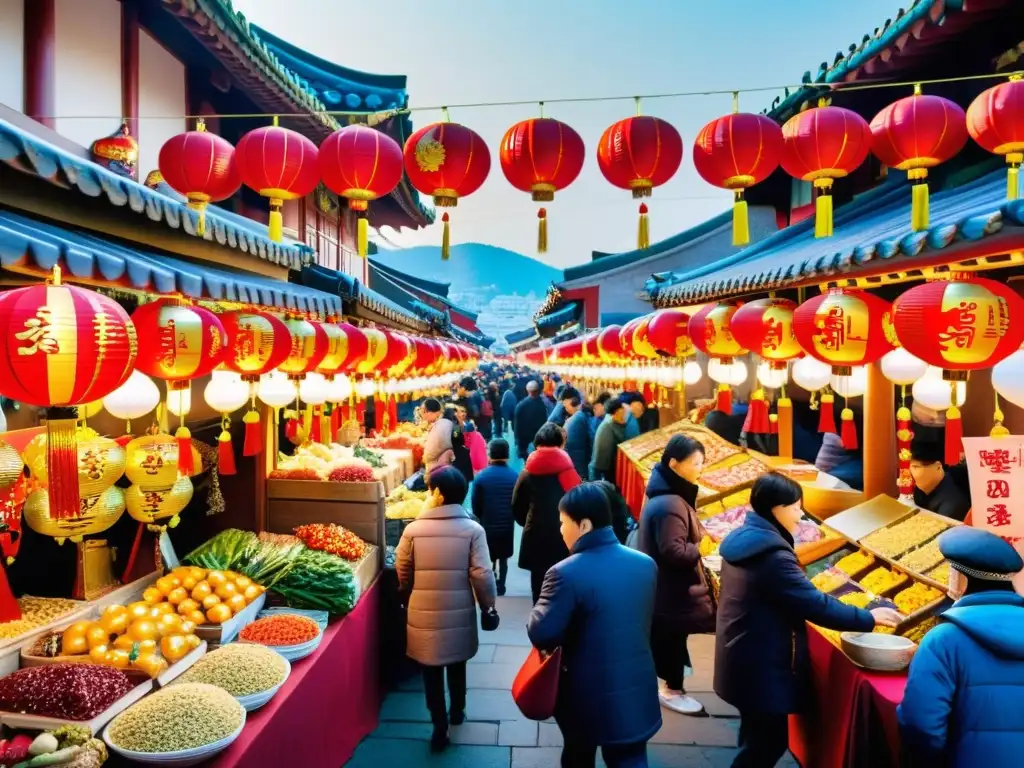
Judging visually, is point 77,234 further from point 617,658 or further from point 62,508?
point 617,658

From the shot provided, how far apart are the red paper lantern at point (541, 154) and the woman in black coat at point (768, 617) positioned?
265 centimetres

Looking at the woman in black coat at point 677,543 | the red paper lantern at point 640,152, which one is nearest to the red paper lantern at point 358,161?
the red paper lantern at point 640,152

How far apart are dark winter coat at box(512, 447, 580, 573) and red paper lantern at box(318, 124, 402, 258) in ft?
11.5

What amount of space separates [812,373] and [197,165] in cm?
578

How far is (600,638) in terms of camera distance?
382cm

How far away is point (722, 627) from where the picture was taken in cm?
468

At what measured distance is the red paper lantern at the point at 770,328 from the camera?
20.5 feet

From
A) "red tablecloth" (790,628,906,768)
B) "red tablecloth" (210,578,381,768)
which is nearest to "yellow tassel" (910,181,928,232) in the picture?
"red tablecloth" (790,628,906,768)

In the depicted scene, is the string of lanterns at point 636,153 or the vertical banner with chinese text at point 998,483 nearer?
the vertical banner with chinese text at point 998,483

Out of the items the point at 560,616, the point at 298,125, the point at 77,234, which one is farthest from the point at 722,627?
the point at 298,125

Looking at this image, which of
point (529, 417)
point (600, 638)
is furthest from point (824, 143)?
point (529, 417)

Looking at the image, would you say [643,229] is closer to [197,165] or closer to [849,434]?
[849,434]

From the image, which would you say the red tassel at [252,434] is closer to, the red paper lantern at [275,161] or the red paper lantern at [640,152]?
the red paper lantern at [275,161]

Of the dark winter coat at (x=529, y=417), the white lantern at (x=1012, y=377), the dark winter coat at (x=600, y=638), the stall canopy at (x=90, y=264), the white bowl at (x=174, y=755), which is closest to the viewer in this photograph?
the stall canopy at (x=90, y=264)
